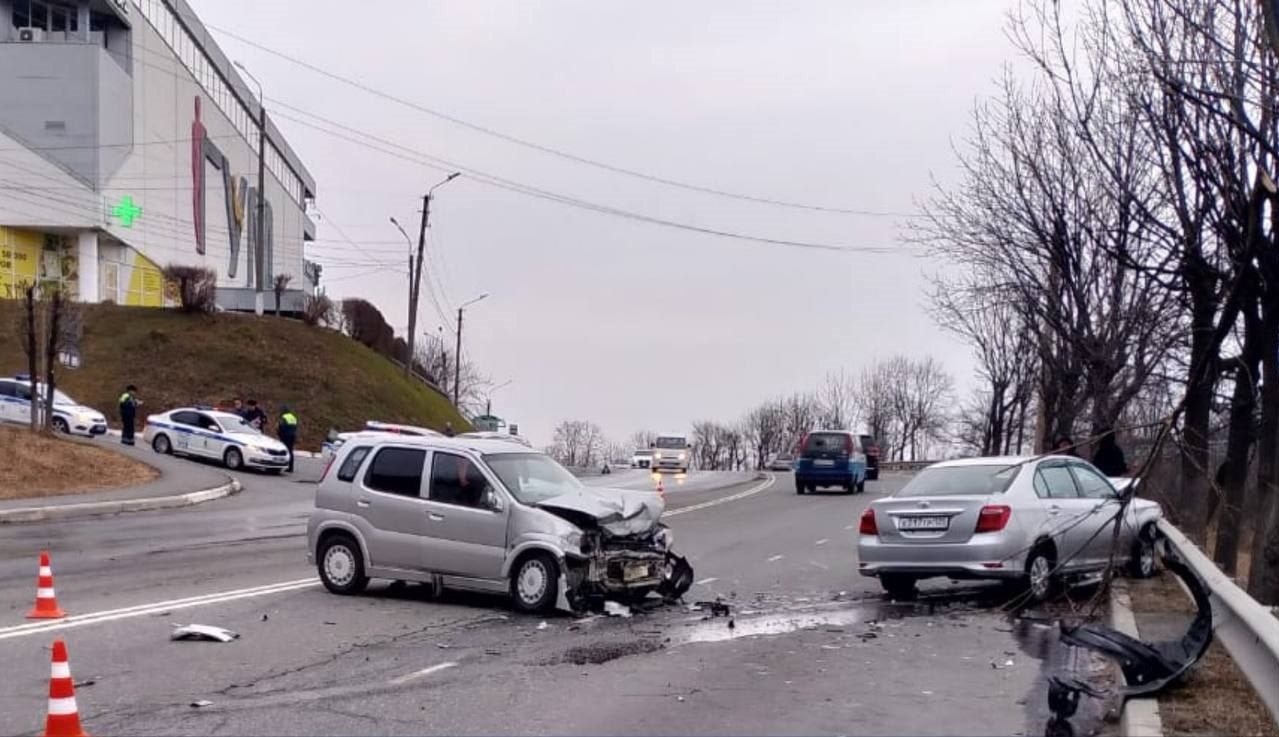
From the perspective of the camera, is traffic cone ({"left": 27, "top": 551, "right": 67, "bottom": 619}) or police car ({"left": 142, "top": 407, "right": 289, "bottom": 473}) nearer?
traffic cone ({"left": 27, "top": 551, "right": 67, "bottom": 619})

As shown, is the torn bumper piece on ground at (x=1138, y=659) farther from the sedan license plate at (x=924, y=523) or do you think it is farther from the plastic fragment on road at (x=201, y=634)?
the plastic fragment on road at (x=201, y=634)

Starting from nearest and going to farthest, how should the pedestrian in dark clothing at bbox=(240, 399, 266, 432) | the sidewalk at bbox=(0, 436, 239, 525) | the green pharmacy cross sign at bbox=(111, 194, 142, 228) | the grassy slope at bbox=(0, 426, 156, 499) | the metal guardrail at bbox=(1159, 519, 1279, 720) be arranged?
the metal guardrail at bbox=(1159, 519, 1279, 720) < the sidewalk at bbox=(0, 436, 239, 525) < the grassy slope at bbox=(0, 426, 156, 499) < the pedestrian in dark clothing at bbox=(240, 399, 266, 432) < the green pharmacy cross sign at bbox=(111, 194, 142, 228)

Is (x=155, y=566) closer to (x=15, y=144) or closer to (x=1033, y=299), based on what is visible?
(x=1033, y=299)

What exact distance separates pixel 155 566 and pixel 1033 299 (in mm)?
17228

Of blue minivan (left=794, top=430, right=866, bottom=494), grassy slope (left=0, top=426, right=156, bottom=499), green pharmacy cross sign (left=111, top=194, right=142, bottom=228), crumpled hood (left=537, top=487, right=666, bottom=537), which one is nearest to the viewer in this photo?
crumpled hood (left=537, top=487, right=666, bottom=537)

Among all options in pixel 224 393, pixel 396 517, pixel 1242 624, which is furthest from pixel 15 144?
pixel 1242 624

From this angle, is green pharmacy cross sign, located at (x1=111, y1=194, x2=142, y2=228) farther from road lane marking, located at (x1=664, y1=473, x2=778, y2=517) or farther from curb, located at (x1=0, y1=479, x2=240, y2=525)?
curb, located at (x1=0, y1=479, x2=240, y2=525)

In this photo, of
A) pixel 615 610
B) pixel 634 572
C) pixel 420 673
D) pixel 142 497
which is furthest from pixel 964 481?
pixel 142 497

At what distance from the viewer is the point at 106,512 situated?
2462 centimetres

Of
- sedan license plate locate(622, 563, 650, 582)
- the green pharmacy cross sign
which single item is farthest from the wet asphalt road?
the green pharmacy cross sign

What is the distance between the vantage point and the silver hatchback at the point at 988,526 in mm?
12766

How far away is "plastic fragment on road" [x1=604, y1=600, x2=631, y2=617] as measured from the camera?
12.2 meters

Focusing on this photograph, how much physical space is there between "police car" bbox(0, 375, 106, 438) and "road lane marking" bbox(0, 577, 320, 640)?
2771cm

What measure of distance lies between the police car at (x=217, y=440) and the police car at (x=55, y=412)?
2.89 m
